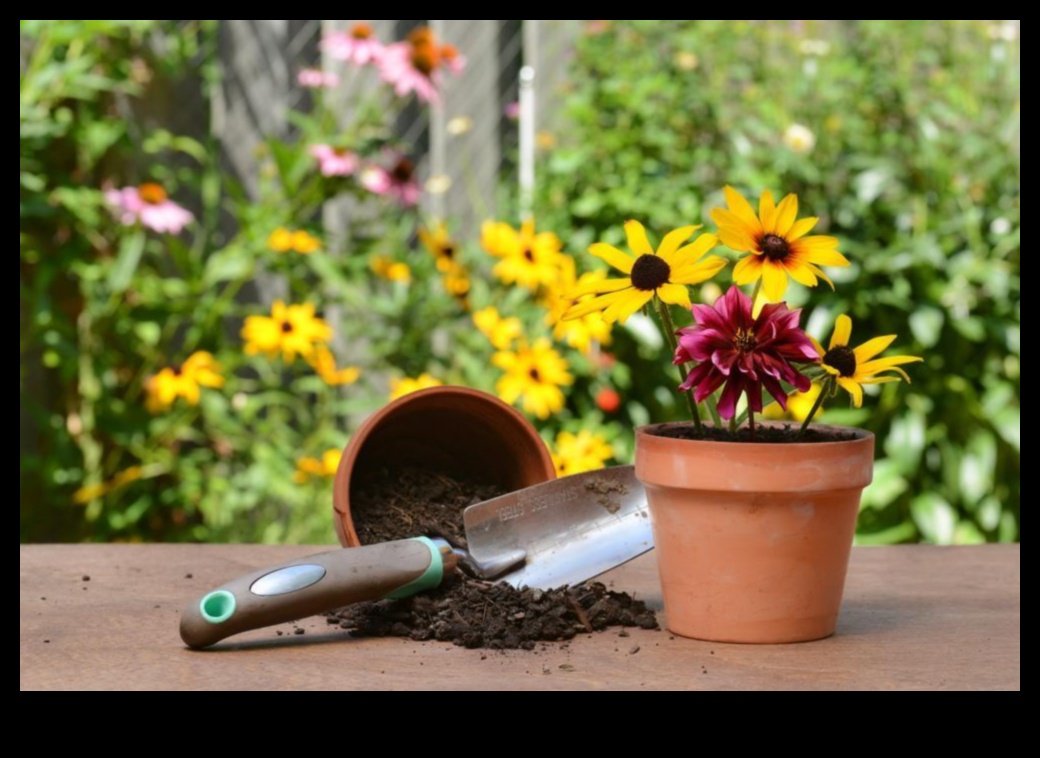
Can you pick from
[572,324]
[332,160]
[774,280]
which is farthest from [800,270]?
[332,160]

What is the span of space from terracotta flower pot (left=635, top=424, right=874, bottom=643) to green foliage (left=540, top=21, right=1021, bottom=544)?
1268mm

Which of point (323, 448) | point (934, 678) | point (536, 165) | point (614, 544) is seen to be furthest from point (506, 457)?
point (536, 165)

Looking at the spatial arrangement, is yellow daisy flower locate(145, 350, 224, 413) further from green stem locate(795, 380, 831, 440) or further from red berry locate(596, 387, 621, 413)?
green stem locate(795, 380, 831, 440)

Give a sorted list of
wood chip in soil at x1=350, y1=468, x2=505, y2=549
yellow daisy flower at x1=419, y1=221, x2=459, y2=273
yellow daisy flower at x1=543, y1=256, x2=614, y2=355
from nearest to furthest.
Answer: wood chip in soil at x1=350, y1=468, x2=505, y2=549 → yellow daisy flower at x1=543, y1=256, x2=614, y2=355 → yellow daisy flower at x1=419, y1=221, x2=459, y2=273

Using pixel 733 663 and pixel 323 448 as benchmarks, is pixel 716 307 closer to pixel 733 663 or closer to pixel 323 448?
pixel 733 663

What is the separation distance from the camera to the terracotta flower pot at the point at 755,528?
0.90 metres

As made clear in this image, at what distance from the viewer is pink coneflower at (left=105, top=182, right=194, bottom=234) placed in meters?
2.10

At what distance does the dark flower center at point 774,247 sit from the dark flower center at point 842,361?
0.08 meters

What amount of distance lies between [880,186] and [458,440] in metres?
1.34

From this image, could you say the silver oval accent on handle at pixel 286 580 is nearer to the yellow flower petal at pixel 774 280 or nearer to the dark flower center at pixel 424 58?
the yellow flower petal at pixel 774 280

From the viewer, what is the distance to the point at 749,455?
2.94 ft

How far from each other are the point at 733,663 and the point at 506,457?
336 millimetres

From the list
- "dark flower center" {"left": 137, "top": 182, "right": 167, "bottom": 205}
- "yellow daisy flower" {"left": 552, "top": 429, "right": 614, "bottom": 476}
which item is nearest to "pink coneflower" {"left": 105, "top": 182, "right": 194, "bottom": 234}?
"dark flower center" {"left": 137, "top": 182, "right": 167, "bottom": 205}

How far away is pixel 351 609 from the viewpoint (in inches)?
39.1
